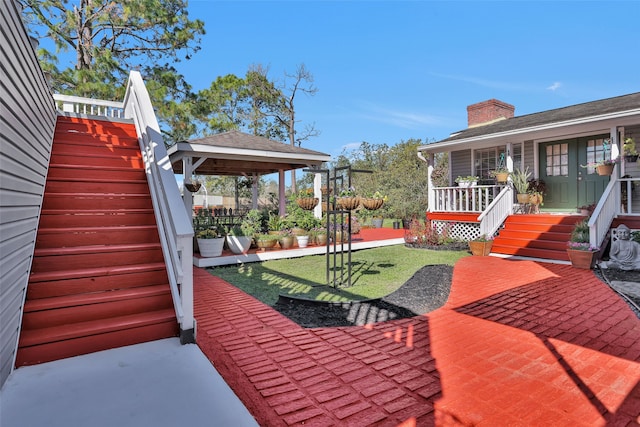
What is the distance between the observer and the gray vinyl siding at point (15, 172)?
85.1 inches

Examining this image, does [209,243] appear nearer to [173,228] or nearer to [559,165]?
[173,228]

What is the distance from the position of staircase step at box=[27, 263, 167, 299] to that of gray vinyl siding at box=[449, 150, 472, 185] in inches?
464

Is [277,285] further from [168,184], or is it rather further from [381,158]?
[381,158]

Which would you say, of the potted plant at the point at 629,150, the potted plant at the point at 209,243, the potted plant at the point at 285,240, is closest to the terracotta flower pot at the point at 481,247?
the potted plant at the point at 629,150

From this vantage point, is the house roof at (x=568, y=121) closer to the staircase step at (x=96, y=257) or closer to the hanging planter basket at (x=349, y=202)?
the hanging planter basket at (x=349, y=202)

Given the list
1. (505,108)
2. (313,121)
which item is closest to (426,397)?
(505,108)

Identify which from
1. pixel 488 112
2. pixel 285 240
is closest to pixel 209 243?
pixel 285 240

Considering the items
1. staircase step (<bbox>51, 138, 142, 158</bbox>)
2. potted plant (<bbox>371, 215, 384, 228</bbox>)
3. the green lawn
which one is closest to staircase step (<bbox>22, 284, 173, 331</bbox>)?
the green lawn

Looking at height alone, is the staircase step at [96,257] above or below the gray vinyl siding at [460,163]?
→ below

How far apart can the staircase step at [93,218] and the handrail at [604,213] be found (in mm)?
8244

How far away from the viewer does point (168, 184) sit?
3.23 m

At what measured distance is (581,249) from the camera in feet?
22.6

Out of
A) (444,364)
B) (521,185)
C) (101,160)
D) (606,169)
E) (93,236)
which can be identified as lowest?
(444,364)

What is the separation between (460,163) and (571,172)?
363cm
